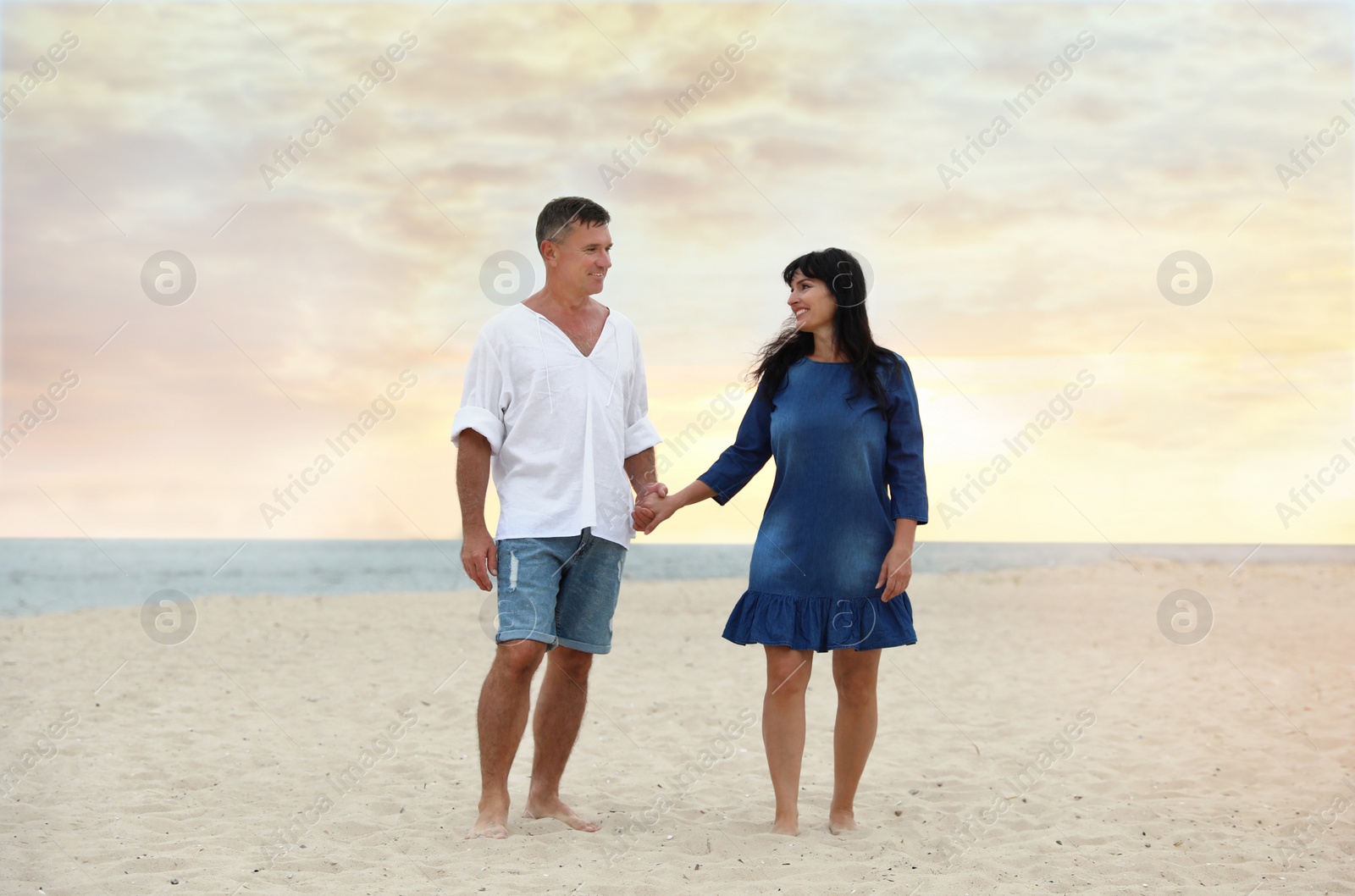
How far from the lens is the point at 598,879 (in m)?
3.23

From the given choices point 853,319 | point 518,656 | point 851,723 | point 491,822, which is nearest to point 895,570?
point 851,723

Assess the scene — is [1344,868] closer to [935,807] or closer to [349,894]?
[935,807]

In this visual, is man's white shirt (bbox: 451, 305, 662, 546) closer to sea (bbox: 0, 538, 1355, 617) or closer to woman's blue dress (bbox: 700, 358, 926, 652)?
woman's blue dress (bbox: 700, 358, 926, 652)

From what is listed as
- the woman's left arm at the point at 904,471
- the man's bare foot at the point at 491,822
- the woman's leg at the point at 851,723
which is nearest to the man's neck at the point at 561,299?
the woman's left arm at the point at 904,471

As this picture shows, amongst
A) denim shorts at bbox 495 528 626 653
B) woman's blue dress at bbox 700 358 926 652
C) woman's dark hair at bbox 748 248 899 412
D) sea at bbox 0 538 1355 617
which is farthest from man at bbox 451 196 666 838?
sea at bbox 0 538 1355 617

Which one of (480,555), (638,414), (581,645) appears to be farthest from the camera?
(638,414)

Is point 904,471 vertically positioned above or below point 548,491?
above

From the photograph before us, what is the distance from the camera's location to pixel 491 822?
3648mm

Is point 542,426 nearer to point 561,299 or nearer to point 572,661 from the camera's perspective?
point 561,299

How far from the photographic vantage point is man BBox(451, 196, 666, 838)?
363 centimetres

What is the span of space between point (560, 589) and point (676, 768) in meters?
1.73

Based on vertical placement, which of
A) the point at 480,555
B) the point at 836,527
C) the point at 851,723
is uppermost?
the point at 836,527

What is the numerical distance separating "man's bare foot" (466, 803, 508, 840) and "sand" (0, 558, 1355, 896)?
58mm

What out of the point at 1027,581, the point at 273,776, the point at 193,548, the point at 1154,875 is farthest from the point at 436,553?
the point at 1154,875
